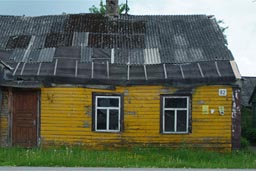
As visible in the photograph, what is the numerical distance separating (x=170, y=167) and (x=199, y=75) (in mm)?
7090

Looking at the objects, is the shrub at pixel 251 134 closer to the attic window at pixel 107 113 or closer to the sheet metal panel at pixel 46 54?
the attic window at pixel 107 113

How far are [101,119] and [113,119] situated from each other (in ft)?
1.54

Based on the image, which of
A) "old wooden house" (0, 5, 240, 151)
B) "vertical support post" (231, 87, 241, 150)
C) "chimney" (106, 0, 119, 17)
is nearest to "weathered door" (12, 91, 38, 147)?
"old wooden house" (0, 5, 240, 151)

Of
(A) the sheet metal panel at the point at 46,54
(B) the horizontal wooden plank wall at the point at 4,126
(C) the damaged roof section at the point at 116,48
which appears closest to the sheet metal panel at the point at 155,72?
(C) the damaged roof section at the point at 116,48

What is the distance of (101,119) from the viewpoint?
1916cm

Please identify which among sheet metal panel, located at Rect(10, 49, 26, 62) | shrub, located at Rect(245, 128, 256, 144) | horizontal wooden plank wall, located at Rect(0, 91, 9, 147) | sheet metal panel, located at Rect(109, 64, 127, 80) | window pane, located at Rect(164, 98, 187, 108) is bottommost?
shrub, located at Rect(245, 128, 256, 144)

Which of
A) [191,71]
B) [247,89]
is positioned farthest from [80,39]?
[247,89]

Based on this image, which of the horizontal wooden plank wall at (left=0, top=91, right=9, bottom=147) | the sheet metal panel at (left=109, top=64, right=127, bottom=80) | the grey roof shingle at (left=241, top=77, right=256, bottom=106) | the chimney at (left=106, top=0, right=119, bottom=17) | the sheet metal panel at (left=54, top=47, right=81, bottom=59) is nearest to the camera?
the sheet metal panel at (left=109, top=64, right=127, bottom=80)

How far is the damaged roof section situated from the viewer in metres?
19.2

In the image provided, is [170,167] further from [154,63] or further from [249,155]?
[154,63]

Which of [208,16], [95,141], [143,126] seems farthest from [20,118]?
[208,16]

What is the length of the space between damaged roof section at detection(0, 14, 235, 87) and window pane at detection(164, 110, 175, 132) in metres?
1.39

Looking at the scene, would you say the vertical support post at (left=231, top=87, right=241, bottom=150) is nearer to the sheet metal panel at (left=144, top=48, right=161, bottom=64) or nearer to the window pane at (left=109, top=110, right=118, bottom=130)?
the sheet metal panel at (left=144, top=48, right=161, bottom=64)

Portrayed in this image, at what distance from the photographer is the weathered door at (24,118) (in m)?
19.1
